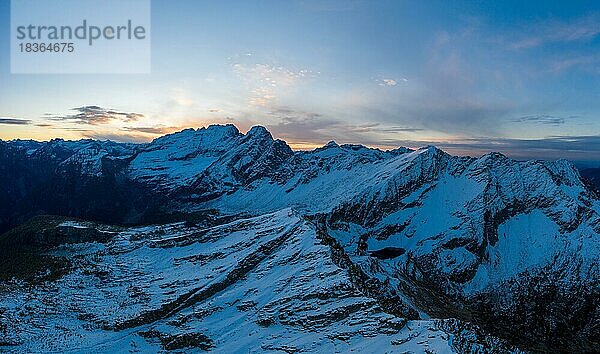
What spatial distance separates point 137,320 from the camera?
87250mm

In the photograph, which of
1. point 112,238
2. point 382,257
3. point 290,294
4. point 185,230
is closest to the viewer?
point 290,294

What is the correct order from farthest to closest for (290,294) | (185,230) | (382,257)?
(382,257) < (185,230) < (290,294)

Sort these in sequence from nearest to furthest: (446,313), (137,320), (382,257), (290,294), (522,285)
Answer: (290,294)
(137,320)
(446,313)
(522,285)
(382,257)

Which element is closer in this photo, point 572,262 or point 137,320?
point 137,320

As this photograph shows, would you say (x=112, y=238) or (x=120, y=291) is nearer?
(x=120, y=291)

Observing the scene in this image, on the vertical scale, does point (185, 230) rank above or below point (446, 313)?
above

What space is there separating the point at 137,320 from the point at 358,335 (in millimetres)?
49462

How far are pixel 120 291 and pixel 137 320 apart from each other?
19.6 m

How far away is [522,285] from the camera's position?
181m

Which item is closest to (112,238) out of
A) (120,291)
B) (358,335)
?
(120,291)

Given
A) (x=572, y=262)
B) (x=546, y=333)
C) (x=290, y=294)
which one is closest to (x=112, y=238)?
(x=290, y=294)

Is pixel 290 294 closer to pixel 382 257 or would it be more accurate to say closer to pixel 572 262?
pixel 382 257

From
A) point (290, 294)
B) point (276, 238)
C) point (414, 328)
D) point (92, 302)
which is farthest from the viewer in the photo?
point (276, 238)

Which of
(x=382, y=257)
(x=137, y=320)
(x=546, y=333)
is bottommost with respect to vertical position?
(x=546, y=333)
